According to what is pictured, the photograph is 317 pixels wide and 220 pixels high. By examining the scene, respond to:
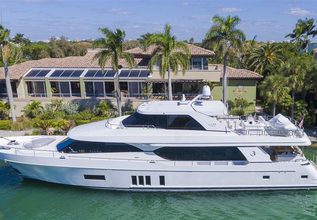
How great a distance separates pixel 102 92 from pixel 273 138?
2150 cm

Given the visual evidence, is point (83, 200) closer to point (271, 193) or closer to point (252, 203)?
point (252, 203)

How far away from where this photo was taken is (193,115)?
1606 centimetres

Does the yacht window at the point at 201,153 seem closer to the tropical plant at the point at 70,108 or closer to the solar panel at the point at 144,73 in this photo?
the tropical plant at the point at 70,108

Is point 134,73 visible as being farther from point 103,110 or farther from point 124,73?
point 103,110

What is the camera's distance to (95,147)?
16.1 meters

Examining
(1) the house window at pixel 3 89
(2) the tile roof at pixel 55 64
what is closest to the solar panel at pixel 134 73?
(2) the tile roof at pixel 55 64

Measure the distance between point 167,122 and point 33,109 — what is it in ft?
58.2

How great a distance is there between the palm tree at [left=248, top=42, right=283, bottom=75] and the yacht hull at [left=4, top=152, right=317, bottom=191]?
19755 mm

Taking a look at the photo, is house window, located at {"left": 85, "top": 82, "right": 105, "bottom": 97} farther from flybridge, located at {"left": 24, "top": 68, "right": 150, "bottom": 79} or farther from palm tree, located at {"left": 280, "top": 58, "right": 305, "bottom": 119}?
palm tree, located at {"left": 280, "top": 58, "right": 305, "bottom": 119}

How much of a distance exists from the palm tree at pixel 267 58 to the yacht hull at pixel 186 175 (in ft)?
64.8

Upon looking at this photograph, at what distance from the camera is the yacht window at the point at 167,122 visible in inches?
635

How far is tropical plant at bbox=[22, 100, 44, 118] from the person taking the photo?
28812 mm

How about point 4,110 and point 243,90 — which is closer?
point 4,110

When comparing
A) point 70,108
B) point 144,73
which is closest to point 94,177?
point 70,108
